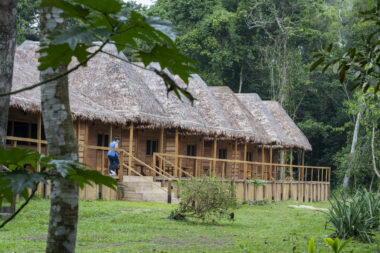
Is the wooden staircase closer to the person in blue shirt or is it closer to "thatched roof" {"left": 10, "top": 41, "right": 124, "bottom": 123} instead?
the person in blue shirt

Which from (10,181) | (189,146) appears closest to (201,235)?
(10,181)

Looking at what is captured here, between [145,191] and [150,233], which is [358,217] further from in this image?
[145,191]

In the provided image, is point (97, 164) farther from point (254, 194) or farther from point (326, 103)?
point (326, 103)

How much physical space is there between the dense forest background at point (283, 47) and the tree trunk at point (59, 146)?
29846 mm

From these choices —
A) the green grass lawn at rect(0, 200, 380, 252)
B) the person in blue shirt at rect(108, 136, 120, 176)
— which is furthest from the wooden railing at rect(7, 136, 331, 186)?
the green grass lawn at rect(0, 200, 380, 252)

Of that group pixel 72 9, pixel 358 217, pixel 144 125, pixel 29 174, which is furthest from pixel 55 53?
pixel 144 125

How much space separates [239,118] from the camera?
25.8 metres

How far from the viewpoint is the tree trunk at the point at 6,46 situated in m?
2.44

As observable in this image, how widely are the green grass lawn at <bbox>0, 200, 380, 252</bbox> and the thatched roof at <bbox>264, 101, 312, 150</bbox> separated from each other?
60.1 feet

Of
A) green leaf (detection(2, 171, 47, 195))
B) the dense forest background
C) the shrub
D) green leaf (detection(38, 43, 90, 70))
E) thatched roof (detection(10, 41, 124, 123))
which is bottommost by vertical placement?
the shrub

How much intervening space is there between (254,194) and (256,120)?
830cm

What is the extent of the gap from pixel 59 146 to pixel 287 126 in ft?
94.1

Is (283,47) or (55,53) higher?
(283,47)

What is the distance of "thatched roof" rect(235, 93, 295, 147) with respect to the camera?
91.7 feet
